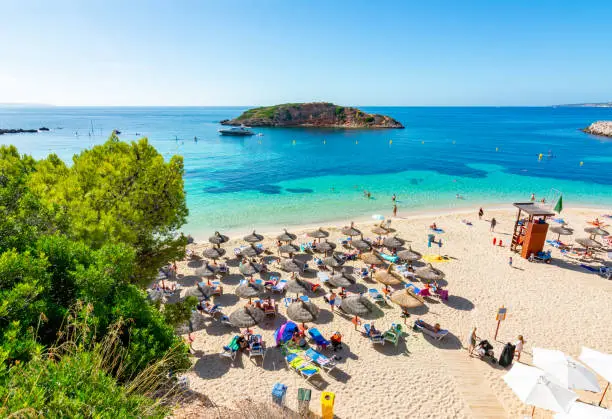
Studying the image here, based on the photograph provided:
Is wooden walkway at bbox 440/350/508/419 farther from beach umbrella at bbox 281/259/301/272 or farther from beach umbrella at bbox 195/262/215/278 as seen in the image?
beach umbrella at bbox 195/262/215/278

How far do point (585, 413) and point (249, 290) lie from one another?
13314 mm

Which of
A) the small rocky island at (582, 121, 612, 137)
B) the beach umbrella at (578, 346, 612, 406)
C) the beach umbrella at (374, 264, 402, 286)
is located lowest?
the beach umbrella at (374, 264, 402, 286)

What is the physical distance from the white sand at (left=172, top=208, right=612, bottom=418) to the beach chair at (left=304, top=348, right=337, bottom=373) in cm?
28

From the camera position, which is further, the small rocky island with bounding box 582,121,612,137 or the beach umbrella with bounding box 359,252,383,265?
the small rocky island with bounding box 582,121,612,137

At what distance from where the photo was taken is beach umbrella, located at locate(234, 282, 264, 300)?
638 inches

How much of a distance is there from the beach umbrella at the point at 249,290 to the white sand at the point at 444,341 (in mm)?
1284

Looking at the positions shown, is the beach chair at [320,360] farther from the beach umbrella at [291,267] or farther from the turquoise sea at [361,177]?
the turquoise sea at [361,177]

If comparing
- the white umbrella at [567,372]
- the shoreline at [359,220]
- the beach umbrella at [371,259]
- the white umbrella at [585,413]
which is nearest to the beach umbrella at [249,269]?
the beach umbrella at [371,259]

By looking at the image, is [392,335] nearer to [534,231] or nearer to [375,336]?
[375,336]

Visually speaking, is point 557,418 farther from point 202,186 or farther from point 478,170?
point 478,170

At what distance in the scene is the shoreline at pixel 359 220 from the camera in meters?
29.0

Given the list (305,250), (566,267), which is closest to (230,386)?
(305,250)

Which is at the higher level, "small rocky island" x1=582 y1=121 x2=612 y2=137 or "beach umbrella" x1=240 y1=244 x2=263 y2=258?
"small rocky island" x1=582 y1=121 x2=612 y2=137

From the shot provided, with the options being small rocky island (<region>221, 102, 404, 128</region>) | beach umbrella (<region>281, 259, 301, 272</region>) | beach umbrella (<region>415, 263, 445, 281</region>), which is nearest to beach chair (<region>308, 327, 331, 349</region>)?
beach umbrella (<region>281, 259, 301, 272</region>)
